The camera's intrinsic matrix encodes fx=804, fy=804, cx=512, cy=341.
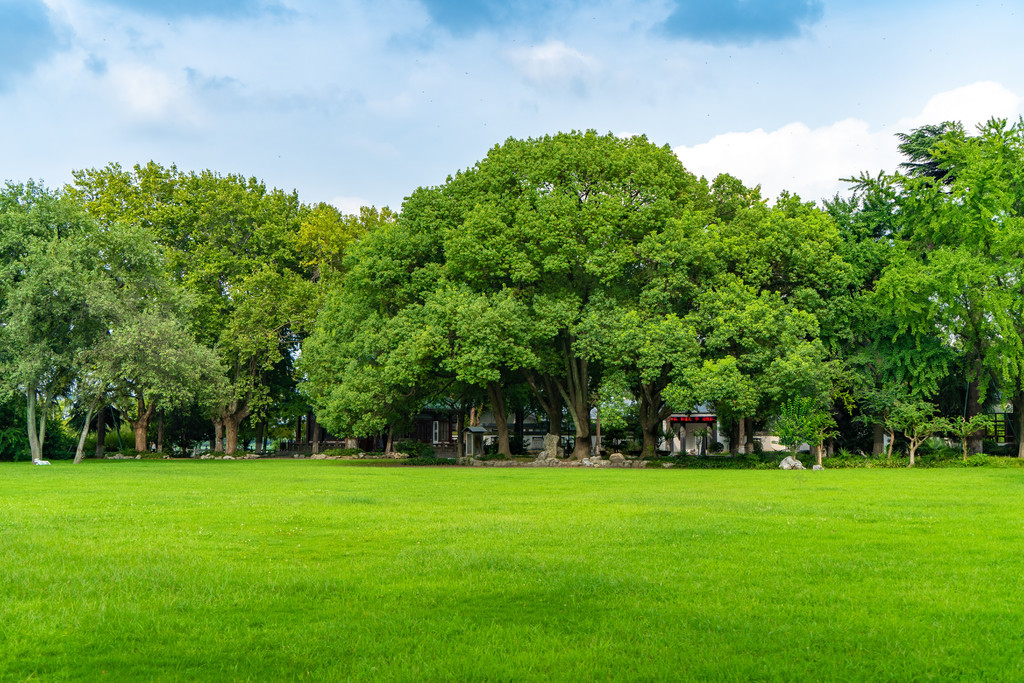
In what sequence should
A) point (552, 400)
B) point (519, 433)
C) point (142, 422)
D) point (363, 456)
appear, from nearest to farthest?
1. point (552, 400)
2. point (142, 422)
3. point (519, 433)
4. point (363, 456)

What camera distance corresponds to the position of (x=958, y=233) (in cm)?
3891

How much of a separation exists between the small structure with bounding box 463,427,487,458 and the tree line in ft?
14.0

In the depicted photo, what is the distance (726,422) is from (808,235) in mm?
12834

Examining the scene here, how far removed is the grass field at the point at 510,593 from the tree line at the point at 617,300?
2157 centimetres

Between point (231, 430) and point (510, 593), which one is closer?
point (510, 593)

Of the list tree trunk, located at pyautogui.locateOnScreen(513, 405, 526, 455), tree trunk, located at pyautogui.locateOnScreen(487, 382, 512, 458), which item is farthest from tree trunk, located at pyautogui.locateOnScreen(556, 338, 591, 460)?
tree trunk, located at pyautogui.locateOnScreen(513, 405, 526, 455)

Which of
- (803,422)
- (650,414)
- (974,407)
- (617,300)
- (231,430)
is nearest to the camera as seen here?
(803,422)

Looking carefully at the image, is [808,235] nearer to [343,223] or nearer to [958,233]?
[958,233]

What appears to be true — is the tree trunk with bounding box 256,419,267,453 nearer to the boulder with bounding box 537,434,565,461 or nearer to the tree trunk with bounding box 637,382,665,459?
the boulder with bounding box 537,434,565,461

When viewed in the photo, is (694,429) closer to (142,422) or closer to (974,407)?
(974,407)

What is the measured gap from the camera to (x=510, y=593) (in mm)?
8328

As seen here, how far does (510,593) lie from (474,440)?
4148 centimetres

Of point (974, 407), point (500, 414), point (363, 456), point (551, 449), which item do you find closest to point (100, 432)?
point (363, 456)

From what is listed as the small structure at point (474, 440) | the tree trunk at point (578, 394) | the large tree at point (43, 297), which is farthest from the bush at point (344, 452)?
the tree trunk at point (578, 394)
